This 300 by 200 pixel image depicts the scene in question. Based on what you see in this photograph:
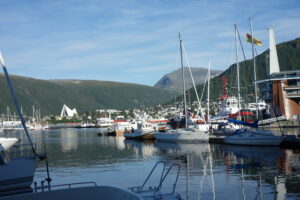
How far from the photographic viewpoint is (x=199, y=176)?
3244cm

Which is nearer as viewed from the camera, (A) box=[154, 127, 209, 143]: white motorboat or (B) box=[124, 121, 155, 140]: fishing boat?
(A) box=[154, 127, 209, 143]: white motorboat

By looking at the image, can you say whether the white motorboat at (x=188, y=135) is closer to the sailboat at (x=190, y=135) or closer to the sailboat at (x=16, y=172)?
the sailboat at (x=190, y=135)

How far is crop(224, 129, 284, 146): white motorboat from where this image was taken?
2125 inches

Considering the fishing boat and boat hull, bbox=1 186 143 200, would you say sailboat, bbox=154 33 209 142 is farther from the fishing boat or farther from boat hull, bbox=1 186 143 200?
boat hull, bbox=1 186 143 200

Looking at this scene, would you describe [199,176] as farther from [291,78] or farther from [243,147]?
→ [291,78]

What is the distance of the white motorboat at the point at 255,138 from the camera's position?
54.0 metres

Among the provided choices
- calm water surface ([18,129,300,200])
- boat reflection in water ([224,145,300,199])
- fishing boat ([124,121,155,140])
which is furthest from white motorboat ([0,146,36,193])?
fishing boat ([124,121,155,140])

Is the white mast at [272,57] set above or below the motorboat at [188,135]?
above

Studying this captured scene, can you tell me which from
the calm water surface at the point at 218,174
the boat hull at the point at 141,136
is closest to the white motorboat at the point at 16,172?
the calm water surface at the point at 218,174

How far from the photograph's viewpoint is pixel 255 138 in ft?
183

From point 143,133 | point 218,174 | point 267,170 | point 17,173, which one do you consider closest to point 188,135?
point 143,133

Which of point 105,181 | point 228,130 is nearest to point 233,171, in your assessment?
point 105,181

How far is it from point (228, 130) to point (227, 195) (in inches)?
1967

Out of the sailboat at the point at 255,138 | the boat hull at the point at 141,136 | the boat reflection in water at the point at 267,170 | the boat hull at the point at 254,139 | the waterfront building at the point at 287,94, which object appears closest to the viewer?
the boat reflection in water at the point at 267,170
